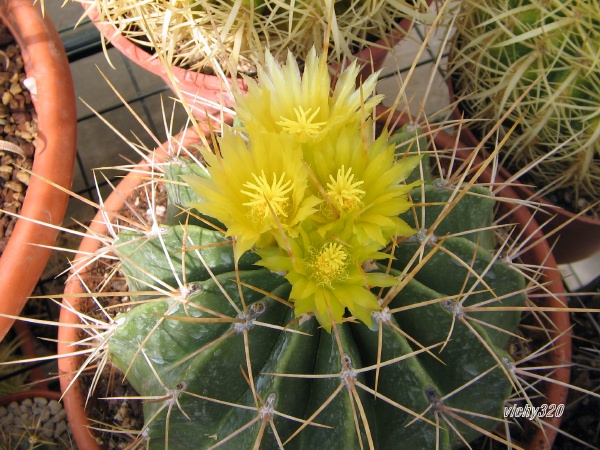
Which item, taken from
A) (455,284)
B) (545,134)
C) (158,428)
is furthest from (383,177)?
(545,134)

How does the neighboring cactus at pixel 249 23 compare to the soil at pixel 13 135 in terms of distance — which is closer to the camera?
the neighboring cactus at pixel 249 23

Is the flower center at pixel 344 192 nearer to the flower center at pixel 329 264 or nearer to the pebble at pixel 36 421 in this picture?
the flower center at pixel 329 264

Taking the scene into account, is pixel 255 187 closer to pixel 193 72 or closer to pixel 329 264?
pixel 329 264

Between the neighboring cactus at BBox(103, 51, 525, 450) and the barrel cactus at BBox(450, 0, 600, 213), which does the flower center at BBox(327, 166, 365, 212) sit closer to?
the neighboring cactus at BBox(103, 51, 525, 450)

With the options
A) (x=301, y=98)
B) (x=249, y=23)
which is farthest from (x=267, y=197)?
(x=249, y=23)

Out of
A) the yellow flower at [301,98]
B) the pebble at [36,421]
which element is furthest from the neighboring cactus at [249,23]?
the pebble at [36,421]

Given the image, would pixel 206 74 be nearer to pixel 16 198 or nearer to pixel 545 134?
pixel 16 198

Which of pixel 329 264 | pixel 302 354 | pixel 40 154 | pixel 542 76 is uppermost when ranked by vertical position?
pixel 40 154
